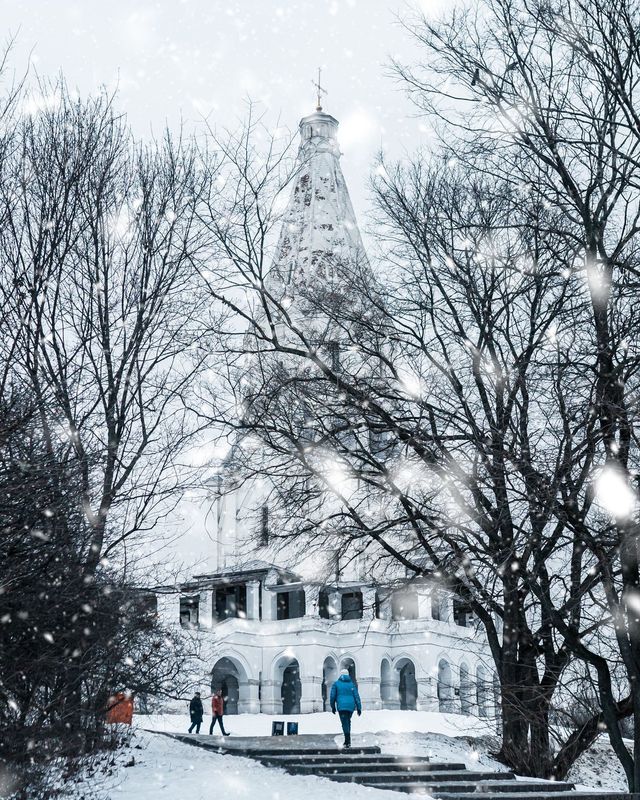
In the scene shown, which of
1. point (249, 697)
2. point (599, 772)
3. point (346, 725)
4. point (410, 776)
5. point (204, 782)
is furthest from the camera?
point (249, 697)

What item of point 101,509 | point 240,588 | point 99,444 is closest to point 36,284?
point 99,444

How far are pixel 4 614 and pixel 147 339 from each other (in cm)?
623

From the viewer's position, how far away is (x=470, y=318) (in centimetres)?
1509

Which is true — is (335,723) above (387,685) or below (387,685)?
below

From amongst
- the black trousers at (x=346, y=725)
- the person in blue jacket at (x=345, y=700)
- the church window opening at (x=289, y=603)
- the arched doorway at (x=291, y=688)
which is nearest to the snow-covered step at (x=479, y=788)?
the black trousers at (x=346, y=725)

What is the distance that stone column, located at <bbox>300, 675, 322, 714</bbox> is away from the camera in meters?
46.2

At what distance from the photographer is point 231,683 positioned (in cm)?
5000

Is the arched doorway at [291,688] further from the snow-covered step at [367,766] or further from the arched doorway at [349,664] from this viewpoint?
the snow-covered step at [367,766]

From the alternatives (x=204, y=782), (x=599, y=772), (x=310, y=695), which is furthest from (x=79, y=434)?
(x=310, y=695)

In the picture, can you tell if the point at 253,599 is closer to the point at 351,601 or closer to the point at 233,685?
the point at 233,685

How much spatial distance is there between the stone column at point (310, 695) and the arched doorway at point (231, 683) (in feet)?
11.6

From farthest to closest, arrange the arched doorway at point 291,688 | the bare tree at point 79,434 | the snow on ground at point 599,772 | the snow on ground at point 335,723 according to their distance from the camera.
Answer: the arched doorway at point 291,688 → the snow on ground at point 335,723 → the snow on ground at point 599,772 → the bare tree at point 79,434

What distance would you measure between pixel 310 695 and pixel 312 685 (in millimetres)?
560

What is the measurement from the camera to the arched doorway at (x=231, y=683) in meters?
48.4
